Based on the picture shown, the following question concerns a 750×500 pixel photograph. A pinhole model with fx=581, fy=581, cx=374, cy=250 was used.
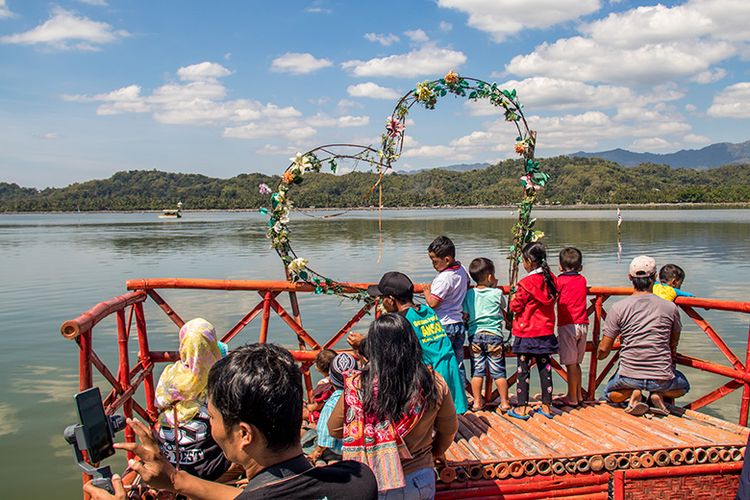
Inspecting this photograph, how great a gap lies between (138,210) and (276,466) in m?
186

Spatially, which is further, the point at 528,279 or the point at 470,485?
the point at 528,279

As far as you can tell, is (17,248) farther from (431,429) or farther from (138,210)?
(138,210)

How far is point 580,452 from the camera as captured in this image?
174 inches

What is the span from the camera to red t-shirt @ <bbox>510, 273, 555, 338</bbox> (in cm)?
532

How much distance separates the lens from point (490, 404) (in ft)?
19.1

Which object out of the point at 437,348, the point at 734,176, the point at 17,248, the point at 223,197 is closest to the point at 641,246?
the point at 437,348

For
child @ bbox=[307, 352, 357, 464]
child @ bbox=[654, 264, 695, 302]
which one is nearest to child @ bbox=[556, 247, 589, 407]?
child @ bbox=[654, 264, 695, 302]

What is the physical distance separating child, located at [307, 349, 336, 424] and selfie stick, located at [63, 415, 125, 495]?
2730 millimetres

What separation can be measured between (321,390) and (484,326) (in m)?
1.71

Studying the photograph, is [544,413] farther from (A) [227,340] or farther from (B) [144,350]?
(B) [144,350]

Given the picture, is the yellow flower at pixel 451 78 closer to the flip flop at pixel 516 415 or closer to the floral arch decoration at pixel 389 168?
the floral arch decoration at pixel 389 168

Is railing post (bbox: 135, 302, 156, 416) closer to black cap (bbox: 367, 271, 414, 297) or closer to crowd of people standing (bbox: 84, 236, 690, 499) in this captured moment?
crowd of people standing (bbox: 84, 236, 690, 499)

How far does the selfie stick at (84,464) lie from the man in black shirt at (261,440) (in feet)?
0.10

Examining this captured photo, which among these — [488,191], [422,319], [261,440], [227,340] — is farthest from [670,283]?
[488,191]
